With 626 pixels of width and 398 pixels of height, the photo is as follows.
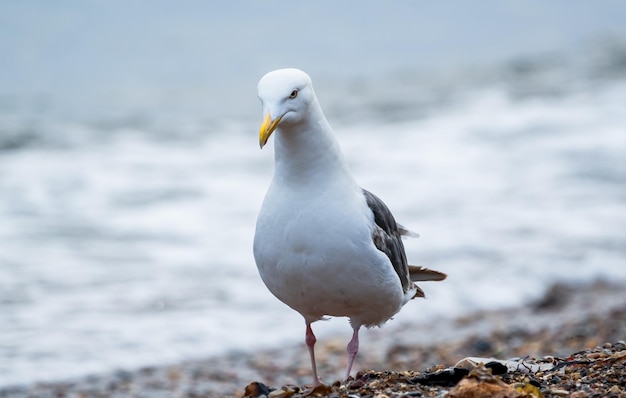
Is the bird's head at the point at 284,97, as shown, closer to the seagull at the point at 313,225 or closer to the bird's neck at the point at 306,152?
the seagull at the point at 313,225

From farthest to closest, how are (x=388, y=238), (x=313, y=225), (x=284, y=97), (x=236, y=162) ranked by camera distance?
(x=236, y=162) < (x=388, y=238) < (x=313, y=225) < (x=284, y=97)

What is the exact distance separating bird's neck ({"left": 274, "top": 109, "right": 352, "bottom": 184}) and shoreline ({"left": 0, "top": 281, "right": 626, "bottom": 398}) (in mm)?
2463

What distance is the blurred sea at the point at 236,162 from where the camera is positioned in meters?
8.38

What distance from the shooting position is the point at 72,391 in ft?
21.7

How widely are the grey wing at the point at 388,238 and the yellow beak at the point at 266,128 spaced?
74 centimetres

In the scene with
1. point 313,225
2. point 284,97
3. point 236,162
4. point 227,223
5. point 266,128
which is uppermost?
point 236,162

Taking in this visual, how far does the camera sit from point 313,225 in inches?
160

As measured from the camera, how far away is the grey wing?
14.3 feet

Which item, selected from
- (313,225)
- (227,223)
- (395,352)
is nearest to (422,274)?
(313,225)

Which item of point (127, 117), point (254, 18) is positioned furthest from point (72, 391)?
point (254, 18)

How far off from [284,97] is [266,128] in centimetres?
22

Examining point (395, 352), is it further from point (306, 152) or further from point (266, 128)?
point (266, 128)

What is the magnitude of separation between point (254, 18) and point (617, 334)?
18.8 meters

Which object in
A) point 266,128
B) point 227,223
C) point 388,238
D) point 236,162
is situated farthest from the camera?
point 236,162
